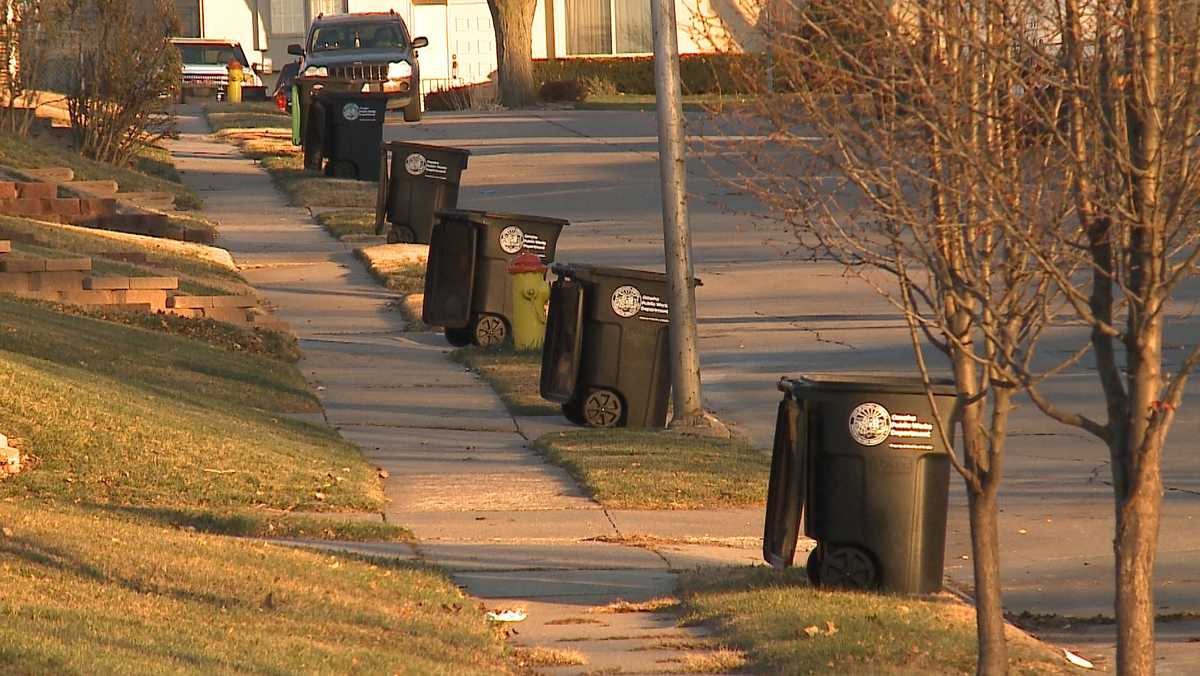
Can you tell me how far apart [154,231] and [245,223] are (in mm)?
2430

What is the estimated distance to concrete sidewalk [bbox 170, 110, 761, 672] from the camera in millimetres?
8227

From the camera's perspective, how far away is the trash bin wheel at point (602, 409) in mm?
12945

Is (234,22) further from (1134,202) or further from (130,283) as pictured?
(1134,202)

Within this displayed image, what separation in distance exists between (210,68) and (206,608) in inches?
1771

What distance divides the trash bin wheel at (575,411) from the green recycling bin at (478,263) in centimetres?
295

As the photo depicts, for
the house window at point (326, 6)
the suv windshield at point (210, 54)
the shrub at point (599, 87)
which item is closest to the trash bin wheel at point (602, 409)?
the shrub at point (599, 87)

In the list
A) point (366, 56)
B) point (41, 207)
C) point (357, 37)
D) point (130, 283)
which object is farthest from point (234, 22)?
point (130, 283)

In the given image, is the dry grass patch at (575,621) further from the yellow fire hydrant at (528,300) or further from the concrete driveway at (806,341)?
the yellow fire hydrant at (528,300)

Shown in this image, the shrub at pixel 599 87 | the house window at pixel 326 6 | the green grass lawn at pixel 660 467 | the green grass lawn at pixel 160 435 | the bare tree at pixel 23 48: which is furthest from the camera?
the house window at pixel 326 6

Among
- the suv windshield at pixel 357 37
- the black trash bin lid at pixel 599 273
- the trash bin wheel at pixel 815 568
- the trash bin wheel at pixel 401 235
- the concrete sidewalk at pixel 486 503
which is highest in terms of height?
the suv windshield at pixel 357 37

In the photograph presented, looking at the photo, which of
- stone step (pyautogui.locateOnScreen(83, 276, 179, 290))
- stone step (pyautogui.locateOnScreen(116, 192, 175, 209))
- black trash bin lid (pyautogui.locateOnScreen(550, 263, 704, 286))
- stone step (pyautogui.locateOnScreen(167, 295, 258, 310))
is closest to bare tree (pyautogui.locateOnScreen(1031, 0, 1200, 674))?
black trash bin lid (pyautogui.locateOnScreen(550, 263, 704, 286))

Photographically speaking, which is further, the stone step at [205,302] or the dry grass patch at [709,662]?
the stone step at [205,302]

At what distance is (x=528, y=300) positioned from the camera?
15.7m

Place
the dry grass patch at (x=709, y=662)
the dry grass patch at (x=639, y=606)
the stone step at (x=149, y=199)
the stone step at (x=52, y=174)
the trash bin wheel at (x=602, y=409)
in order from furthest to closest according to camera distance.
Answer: the stone step at (x=149, y=199), the stone step at (x=52, y=174), the trash bin wheel at (x=602, y=409), the dry grass patch at (x=639, y=606), the dry grass patch at (x=709, y=662)
